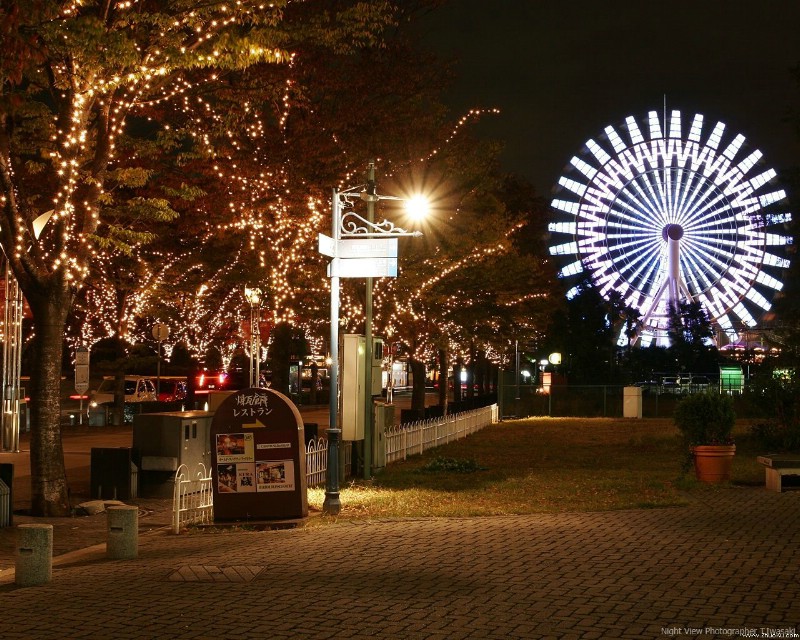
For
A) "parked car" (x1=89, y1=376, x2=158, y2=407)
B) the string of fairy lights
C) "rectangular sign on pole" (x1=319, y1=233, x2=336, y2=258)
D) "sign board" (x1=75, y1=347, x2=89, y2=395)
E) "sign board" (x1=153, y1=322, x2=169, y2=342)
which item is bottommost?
"parked car" (x1=89, y1=376, x2=158, y2=407)

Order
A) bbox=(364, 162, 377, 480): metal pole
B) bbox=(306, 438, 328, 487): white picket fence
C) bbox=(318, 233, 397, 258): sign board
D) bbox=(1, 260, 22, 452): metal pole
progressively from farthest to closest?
bbox=(1, 260, 22, 452): metal pole
bbox=(364, 162, 377, 480): metal pole
bbox=(306, 438, 328, 487): white picket fence
bbox=(318, 233, 397, 258): sign board

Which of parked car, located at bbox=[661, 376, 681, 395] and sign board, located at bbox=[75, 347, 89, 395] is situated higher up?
sign board, located at bbox=[75, 347, 89, 395]

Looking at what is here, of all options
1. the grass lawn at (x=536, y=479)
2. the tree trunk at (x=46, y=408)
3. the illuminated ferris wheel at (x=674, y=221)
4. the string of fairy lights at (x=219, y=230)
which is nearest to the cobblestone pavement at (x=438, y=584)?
the grass lawn at (x=536, y=479)

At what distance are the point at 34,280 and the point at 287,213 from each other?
11.0 meters

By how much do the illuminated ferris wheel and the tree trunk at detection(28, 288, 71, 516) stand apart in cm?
4719

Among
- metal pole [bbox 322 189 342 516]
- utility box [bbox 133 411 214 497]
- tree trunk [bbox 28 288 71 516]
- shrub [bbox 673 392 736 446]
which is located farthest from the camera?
shrub [bbox 673 392 736 446]

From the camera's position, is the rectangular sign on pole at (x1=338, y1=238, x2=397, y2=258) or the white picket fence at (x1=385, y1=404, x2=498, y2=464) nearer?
the rectangular sign on pole at (x1=338, y1=238, x2=397, y2=258)

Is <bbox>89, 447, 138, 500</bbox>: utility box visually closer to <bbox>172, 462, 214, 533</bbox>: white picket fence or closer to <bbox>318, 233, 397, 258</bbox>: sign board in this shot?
<bbox>172, 462, 214, 533</bbox>: white picket fence

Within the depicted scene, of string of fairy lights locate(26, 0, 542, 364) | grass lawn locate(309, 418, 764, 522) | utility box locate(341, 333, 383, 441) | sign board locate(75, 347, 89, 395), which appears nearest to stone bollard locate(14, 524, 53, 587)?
grass lawn locate(309, 418, 764, 522)

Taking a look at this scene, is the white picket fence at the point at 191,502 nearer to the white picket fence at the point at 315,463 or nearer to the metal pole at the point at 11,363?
the white picket fence at the point at 315,463

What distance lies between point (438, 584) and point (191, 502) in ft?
17.6

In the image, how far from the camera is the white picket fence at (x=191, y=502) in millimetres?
12156

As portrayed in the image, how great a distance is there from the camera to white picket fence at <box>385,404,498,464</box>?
22031mm

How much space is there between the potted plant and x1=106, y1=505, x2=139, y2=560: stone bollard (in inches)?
379
